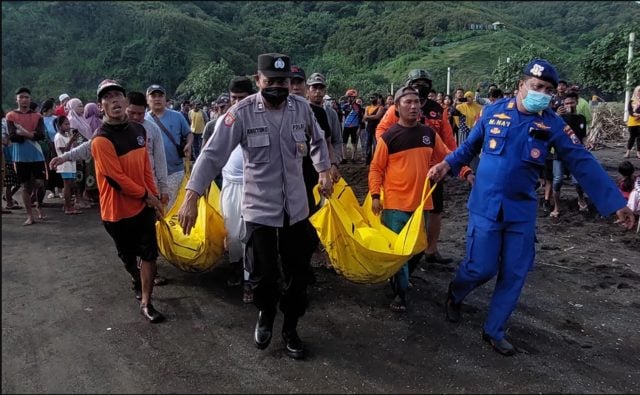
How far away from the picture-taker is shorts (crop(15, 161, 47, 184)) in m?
7.32

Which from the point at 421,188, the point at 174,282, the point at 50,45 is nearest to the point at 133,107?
the point at 174,282

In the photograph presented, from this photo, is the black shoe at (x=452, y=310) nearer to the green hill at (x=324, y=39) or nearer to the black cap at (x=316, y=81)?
the black cap at (x=316, y=81)

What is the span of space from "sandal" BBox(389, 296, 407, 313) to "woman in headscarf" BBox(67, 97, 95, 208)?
225 inches

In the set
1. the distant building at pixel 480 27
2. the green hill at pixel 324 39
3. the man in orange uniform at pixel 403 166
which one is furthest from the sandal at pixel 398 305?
the distant building at pixel 480 27

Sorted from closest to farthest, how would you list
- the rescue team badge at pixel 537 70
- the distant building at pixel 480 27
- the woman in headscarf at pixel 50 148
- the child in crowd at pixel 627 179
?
the rescue team badge at pixel 537 70
the child in crowd at pixel 627 179
the woman in headscarf at pixel 50 148
the distant building at pixel 480 27

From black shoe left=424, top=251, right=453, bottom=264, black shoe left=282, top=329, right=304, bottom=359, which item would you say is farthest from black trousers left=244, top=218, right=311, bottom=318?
black shoe left=424, top=251, right=453, bottom=264

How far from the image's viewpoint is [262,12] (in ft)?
266

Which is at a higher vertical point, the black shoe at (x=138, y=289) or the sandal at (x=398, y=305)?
the black shoe at (x=138, y=289)

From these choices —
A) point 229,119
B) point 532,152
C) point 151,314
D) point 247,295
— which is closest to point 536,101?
point 532,152

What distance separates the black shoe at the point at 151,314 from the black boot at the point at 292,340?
1.12 m

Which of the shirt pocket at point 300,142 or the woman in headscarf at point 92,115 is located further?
the woman in headscarf at point 92,115

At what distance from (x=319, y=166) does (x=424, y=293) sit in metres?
1.82

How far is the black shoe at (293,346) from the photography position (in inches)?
135

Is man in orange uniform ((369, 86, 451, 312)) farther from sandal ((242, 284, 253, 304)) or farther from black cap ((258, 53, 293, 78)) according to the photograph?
black cap ((258, 53, 293, 78))
